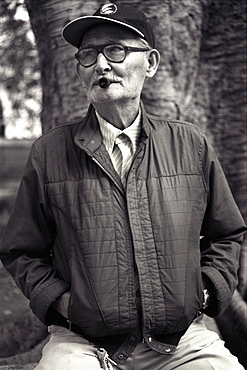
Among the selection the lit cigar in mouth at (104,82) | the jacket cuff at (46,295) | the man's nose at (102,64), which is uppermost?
the man's nose at (102,64)

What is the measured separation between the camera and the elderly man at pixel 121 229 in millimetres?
2635

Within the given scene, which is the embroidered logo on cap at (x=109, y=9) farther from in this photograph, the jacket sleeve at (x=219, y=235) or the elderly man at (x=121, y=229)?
the jacket sleeve at (x=219, y=235)

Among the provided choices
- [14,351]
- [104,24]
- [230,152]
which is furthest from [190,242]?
[14,351]

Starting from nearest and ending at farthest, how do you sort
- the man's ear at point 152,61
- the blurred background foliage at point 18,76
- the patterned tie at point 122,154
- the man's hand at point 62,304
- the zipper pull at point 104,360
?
the zipper pull at point 104,360
the man's hand at point 62,304
the patterned tie at point 122,154
the man's ear at point 152,61
the blurred background foliage at point 18,76

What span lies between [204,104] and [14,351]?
6.88 feet

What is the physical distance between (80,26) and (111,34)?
16cm

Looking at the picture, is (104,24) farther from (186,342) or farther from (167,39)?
(186,342)

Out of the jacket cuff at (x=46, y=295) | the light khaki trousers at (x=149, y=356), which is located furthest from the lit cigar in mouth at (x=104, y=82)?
the light khaki trousers at (x=149, y=356)

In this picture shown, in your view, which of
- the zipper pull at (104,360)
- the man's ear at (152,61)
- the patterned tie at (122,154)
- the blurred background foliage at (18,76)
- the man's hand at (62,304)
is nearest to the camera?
the zipper pull at (104,360)

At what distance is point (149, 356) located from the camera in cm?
274

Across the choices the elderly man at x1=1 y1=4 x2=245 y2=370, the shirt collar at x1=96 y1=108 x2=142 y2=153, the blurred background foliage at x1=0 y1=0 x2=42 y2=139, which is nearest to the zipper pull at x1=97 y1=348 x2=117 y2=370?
the elderly man at x1=1 y1=4 x2=245 y2=370

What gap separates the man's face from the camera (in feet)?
9.00

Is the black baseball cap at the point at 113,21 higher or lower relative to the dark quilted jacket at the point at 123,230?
higher

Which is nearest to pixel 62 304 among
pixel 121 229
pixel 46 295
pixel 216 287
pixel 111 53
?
pixel 46 295
